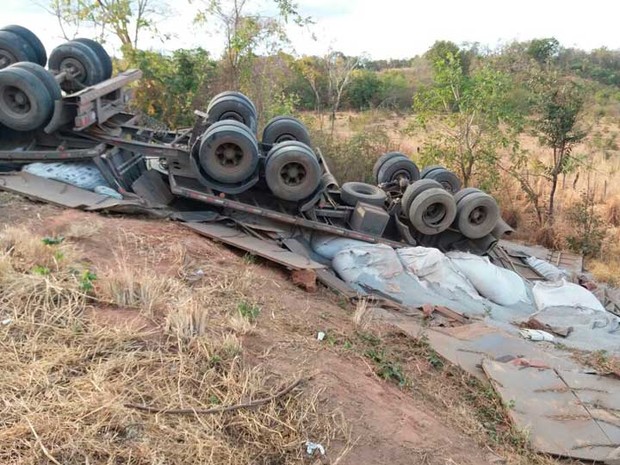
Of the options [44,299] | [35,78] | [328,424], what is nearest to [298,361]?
[328,424]

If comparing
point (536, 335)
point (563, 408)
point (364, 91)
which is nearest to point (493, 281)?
point (536, 335)

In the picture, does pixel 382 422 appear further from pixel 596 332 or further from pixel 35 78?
pixel 35 78

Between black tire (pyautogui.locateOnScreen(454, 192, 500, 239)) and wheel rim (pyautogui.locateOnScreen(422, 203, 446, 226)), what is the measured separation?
320 millimetres

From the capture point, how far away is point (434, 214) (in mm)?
7648

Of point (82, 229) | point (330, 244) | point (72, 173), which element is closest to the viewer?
point (82, 229)

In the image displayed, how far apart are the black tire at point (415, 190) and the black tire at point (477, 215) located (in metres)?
0.49

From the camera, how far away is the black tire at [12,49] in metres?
7.53

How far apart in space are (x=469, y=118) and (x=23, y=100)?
830 cm

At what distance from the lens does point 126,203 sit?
20.5ft

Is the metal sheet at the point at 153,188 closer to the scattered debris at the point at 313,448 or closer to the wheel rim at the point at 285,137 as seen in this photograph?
the wheel rim at the point at 285,137

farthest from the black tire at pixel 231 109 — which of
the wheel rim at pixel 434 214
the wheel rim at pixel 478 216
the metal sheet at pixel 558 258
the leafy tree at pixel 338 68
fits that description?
the leafy tree at pixel 338 68

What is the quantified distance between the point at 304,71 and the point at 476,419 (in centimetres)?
1254

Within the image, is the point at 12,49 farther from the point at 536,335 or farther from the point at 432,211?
the point at 536,335

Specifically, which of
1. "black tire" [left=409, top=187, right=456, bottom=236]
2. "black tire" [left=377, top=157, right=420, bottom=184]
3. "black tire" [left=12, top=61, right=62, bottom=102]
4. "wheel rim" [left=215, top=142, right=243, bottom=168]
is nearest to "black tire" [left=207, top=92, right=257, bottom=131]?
"wheel rim" [left=215, top=142, right=243, bottom=168]
